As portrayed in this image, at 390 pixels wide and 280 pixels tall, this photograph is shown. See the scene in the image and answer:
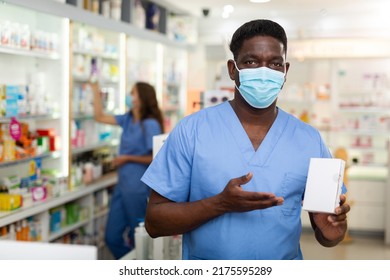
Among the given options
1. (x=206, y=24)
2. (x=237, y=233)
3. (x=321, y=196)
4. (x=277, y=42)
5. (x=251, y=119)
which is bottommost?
(x=237, y=233)

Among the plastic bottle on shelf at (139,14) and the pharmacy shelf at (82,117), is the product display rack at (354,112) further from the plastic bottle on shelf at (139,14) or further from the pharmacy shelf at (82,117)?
the pharmacy shelf at (82,117)

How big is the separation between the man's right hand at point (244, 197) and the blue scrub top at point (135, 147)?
3214 mm

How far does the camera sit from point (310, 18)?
8.61 meters

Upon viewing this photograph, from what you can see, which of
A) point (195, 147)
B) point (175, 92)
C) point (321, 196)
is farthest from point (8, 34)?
point (175, 92)

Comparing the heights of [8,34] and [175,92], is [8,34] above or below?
above

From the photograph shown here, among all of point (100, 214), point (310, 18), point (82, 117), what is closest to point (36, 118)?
point (82, 117)

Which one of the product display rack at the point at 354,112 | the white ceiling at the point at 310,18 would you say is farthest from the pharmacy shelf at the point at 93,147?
the product display rack at the point at 354,112

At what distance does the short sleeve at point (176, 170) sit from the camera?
76.5 inches

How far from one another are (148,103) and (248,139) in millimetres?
3126

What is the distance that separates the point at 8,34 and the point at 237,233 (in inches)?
110

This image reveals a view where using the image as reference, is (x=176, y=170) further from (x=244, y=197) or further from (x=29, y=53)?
(x=29, y=53)

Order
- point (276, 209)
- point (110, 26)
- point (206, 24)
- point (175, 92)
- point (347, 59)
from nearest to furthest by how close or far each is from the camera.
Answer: point (276, 209) < point (110, 26) < point (347, 59) < point (175, 92) < point (206, 24)

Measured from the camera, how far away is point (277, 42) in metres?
1.90

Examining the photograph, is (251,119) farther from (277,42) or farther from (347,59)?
(347,59)
